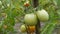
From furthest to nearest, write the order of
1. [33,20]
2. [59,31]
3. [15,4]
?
[59,31] < [15,4] < [33,20]

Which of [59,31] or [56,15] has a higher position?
[56,15]

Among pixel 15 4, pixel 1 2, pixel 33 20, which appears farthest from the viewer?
pixel 1 2

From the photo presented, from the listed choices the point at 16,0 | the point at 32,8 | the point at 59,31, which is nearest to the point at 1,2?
the point at 16,0

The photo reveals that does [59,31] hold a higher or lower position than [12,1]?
lower

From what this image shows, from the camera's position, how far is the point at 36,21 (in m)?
0.65

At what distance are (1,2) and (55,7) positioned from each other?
0.85 ft

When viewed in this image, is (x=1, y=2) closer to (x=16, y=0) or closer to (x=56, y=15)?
(x=16, y=0)

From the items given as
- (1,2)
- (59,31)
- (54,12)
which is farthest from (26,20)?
(59,31)

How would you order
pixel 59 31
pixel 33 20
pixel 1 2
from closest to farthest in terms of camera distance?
pixel 33 20 < pixel 1 2 < pixel 59 31

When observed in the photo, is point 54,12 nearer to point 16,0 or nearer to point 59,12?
point 59,12

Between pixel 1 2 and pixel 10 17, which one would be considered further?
pixel 1 2

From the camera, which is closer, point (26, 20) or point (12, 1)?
point (26, 20)

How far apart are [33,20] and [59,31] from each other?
92 cm

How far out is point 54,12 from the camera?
713mm
